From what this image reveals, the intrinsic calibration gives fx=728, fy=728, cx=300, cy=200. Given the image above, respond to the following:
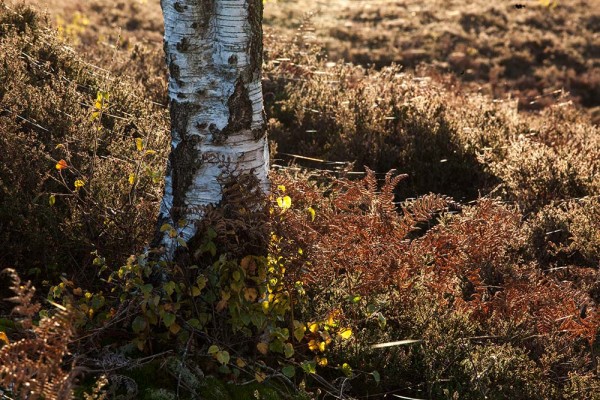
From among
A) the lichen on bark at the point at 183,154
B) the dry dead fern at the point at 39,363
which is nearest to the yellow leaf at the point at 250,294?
the lichen on bark at the point at 183,154

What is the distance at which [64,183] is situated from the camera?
12.2 feet

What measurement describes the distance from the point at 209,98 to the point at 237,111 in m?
0.15

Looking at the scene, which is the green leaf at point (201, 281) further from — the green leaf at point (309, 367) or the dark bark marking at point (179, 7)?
the dark bark marking at point (179, 7)

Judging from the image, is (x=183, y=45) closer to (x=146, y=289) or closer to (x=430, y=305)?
(x=146, y=289)

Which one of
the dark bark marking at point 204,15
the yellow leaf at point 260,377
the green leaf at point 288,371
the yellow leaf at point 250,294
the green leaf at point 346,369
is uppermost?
the dark bark marking at point 204,15

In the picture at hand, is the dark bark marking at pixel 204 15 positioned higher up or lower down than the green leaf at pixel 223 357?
higher up

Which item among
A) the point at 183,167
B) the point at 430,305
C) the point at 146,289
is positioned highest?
the point at 183,167

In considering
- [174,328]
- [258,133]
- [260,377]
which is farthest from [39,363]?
[258,133]

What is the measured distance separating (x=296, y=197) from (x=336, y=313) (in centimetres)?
67

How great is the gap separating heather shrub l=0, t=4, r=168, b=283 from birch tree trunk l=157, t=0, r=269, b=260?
0.74 feet

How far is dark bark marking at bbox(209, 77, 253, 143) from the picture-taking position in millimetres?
3502

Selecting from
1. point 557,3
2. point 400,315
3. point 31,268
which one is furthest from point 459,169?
point 557,3

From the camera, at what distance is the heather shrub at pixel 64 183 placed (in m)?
3.94

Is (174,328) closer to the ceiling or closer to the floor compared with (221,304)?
closer to the floor
